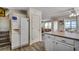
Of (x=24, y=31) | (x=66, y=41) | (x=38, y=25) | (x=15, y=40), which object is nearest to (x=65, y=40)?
(x=66, y=41)

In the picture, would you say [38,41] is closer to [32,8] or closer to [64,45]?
[64,45]

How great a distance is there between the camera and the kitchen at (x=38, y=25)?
1293 millimetres

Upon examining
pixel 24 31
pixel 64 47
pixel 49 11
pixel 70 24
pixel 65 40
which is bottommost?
pixel 64 47

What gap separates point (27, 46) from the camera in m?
1.34

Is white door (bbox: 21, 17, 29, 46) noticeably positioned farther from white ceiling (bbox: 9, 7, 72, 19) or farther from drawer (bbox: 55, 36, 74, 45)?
drawer (bbox: 55, 36, 74, 45)

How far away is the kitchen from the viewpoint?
1.29 metres

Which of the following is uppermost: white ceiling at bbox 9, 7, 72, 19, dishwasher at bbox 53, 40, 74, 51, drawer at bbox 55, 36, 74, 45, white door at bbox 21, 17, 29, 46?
white ceiling at bbox 9, 7, 72, 19

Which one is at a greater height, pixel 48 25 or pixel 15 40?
pixel 48 25

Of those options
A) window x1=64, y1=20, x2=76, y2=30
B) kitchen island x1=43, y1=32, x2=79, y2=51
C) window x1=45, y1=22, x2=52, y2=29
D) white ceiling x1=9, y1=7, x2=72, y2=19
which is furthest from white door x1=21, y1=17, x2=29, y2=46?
window x1=64, y1=20, x2=76, y2=30

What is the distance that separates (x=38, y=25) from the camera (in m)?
1.38

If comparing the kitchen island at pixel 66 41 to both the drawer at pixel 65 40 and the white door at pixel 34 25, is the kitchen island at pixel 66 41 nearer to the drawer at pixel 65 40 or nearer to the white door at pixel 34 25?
A: the drawer at pixel 65 40

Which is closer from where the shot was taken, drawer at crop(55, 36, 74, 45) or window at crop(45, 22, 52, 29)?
drawer at crop(55, 36, 74, 45)

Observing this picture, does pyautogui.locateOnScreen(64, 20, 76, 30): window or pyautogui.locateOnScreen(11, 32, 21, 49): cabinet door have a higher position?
pyautogui.locateOnScreen(64, 20, 76, 30): window

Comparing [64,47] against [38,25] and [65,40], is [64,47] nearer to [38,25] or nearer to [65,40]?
[65,40]
